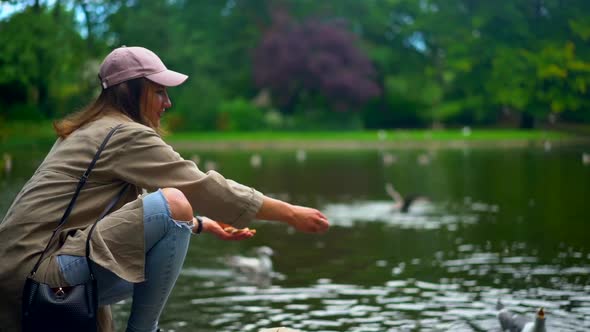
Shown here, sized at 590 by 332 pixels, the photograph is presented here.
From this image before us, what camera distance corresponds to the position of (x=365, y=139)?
39.8 metres

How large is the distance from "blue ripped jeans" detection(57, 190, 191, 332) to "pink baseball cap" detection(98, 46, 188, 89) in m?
0.52

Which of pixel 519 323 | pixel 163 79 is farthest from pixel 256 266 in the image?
pixel 163 79

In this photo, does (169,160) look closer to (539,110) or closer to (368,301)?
(368,301)

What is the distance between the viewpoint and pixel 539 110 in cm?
4722

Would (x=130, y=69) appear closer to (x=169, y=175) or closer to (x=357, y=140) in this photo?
(x=169, y=175)

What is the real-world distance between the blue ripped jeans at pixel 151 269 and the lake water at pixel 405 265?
2.07m

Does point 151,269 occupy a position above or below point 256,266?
above

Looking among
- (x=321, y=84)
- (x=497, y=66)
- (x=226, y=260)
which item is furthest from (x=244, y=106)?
(x=226, y=260)

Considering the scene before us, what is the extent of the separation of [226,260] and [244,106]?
36354 mm

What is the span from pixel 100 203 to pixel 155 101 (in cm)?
53

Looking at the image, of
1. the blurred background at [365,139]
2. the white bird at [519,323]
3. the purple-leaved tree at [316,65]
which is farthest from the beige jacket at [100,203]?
the purple-leaved tree at [316,65]

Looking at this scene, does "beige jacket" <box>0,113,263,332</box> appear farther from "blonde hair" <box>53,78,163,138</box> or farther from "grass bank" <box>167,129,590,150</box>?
"grass bank" <box>167,129,590,150</box>

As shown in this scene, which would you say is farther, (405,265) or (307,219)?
(405,265)

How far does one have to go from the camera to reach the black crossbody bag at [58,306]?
11.0 ft
